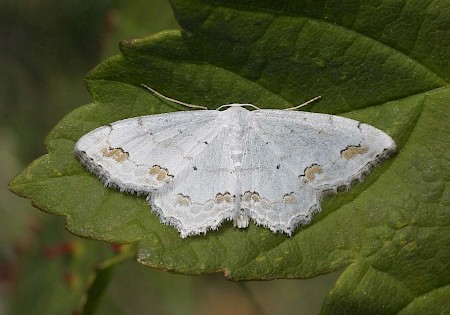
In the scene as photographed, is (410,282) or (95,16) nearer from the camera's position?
(410,282)

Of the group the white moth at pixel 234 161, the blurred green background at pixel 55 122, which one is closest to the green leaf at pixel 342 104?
the white moth at pixel 234 161

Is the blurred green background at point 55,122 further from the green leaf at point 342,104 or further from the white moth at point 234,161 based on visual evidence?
the green leaf at point 342,104

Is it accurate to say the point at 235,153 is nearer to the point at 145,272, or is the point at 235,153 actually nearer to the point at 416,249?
the point at 416,249

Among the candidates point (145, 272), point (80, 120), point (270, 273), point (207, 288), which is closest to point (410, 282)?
point (270, 273)

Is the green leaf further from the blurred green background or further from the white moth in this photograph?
the blurred green background

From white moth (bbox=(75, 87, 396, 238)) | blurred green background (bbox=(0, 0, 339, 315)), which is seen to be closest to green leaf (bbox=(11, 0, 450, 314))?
white moth (bbox=(75, 87, 396, 238))

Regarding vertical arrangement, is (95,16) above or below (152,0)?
below
